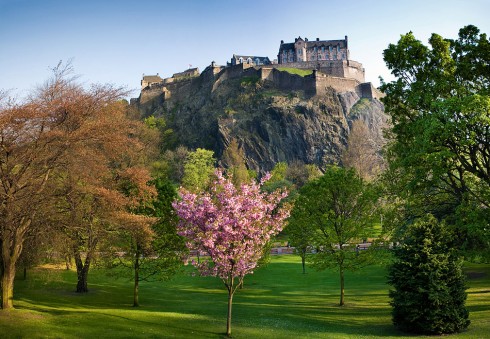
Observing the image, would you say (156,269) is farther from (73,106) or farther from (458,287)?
(458,287)

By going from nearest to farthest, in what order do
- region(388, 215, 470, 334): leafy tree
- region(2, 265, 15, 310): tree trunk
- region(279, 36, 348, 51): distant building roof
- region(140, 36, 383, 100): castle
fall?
1. region(388, 215, 470, 334): leafy tree
2. region(2, 265, 15, 310): tree trunk
3. region(140, 36, 383, 100): castle
4. region(279, 36, 348, 51): distant building roof

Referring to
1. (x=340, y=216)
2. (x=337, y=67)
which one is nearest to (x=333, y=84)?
(x=337, y=67)

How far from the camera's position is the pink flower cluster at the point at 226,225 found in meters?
19.6

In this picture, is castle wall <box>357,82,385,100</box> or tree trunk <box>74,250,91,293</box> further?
castle wall <box>357,82,385,100</box>

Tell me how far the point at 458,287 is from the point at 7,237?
856 inches

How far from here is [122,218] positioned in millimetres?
24797

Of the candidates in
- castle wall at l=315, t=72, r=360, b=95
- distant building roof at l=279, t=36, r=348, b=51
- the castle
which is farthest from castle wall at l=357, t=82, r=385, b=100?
distant building roof at l=279, t=36, r=348, b=51

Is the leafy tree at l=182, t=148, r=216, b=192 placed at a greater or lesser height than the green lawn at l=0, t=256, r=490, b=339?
greater

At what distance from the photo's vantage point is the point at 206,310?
29.0 meters

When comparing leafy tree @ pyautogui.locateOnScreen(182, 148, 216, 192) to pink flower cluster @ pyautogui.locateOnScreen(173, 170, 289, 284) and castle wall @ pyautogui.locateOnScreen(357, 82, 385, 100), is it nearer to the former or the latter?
castle wall @ pyautogui.locateOnScreen(357, 82, 385, 100)

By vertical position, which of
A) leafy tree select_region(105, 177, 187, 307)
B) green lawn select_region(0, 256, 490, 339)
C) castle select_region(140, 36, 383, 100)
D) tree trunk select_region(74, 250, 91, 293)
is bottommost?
green lawn select_region(0, 256, 490, 339)

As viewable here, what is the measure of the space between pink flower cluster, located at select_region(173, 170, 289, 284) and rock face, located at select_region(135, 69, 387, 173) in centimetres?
9292

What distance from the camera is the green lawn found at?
2150 cm

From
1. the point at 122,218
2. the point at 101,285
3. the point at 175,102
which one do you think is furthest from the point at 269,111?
the point at 122,218
